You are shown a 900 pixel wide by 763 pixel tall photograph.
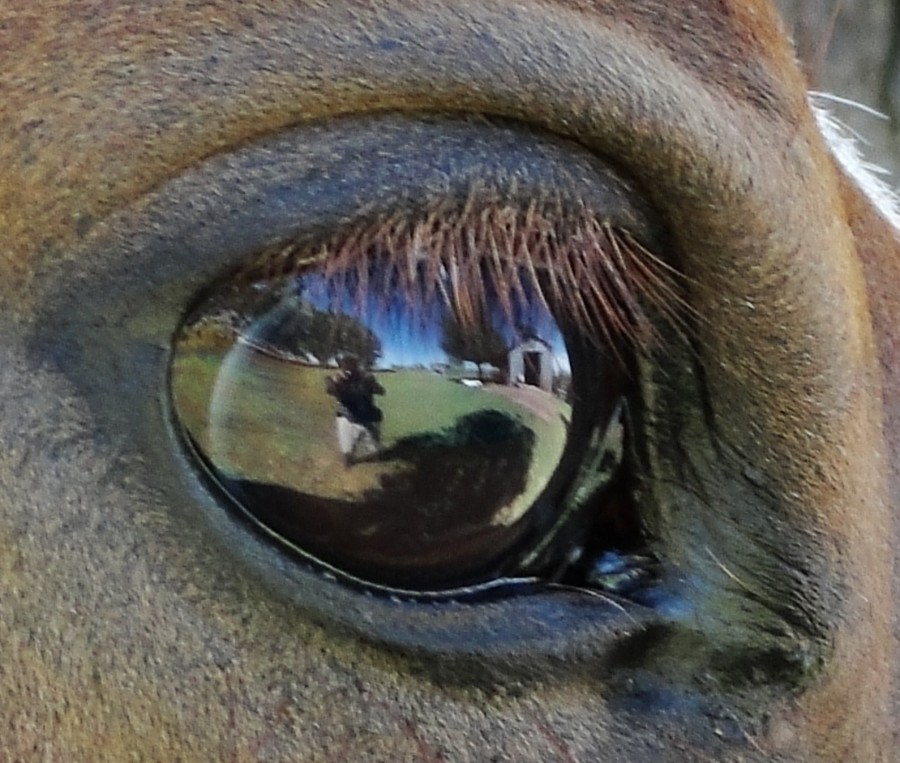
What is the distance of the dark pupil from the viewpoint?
82 centimetres

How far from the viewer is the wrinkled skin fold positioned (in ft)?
2.51

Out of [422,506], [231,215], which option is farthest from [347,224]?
[422,506]

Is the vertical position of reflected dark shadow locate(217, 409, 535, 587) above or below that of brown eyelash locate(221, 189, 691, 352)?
below

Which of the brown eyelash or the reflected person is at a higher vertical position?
the brown eyelash

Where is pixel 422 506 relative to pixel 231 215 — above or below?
below

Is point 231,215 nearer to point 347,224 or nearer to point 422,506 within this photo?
point 347,224

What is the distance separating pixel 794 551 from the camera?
0.96 metres

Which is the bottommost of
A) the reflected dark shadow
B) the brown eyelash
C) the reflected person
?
the reflected dark shadow

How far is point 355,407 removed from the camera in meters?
0.83

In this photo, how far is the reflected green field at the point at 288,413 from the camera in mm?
823

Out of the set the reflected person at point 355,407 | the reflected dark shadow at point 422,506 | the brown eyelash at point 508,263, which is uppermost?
the brown eyelash at point 508,263

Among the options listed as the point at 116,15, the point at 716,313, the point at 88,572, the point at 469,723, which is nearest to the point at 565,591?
the point at 469,723

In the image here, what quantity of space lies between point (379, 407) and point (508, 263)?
12 cm

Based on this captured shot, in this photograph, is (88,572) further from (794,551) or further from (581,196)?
(794,551)
